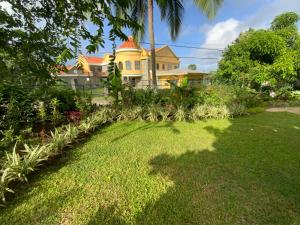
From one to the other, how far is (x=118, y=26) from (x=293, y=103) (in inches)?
504

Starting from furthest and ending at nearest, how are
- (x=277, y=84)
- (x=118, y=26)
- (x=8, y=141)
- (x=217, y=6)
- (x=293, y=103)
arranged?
1. (x=277, y=84)
2. (x=293, y=103)
3. (x=217, y=6)
4. (x=8, y=141)
5. (x=118, y=26)

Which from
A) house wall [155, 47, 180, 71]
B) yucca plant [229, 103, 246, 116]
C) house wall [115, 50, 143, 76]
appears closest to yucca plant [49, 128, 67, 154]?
yucca plant [229, 103, 246, 116]

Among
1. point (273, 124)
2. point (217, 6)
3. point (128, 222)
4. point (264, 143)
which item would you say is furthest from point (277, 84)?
point (128, 222)

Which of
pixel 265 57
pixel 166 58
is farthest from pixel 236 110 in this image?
pixel 166 58

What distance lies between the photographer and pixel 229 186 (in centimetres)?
304

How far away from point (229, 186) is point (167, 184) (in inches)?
37.1

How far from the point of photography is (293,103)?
446 inches

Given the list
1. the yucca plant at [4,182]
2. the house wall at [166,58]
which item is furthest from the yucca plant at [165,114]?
the house wall at [166,58]

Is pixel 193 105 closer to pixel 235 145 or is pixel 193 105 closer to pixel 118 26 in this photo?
pixel 235 145

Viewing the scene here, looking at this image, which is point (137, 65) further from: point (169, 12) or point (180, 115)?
point (180, 115)

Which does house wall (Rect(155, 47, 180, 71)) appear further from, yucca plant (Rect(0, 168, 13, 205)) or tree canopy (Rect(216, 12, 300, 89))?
yucca plant (Rect(0, 168, 13, 205))

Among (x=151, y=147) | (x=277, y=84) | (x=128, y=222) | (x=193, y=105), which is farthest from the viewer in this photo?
(x=277, y=84)

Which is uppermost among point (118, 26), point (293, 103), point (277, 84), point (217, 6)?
point (217, 6)

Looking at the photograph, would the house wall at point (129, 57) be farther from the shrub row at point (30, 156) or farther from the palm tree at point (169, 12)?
the shrub row at point (30, 156)
